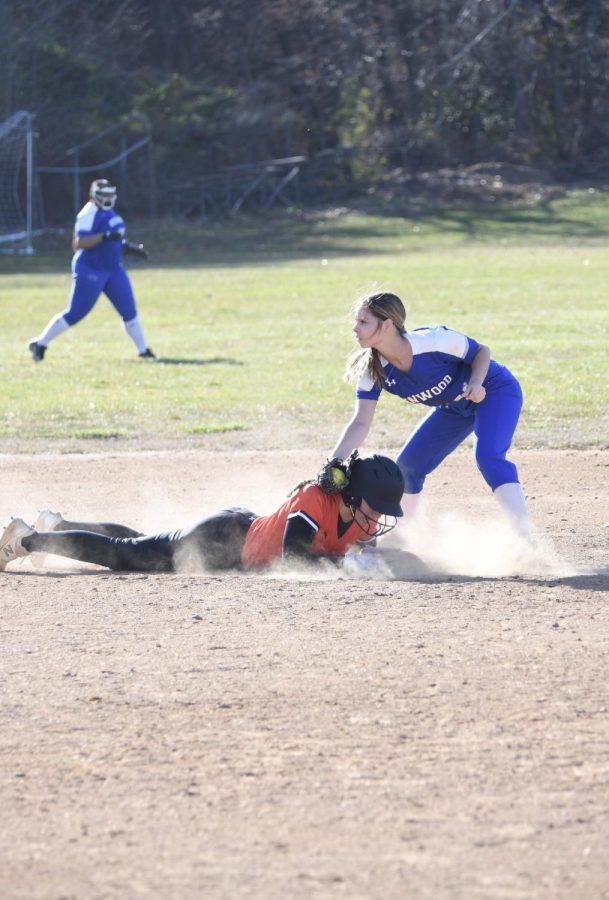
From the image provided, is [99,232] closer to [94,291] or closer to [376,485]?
[94,291]

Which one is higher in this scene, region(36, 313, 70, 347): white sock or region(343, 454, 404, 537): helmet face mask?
region(343, 454, 404, 537): helmet face mask

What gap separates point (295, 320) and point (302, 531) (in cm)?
1463

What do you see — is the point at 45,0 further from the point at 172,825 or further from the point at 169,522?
the point at 172,825

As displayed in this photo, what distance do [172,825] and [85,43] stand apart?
1660 inches

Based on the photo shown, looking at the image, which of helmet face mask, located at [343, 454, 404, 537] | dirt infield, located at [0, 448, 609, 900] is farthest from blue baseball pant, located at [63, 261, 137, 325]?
helmet face mask, located at [343, 454, 404, 537]

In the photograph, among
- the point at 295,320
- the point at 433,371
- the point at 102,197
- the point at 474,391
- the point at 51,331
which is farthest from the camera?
the point at 295,320

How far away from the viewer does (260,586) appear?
23.7 feet

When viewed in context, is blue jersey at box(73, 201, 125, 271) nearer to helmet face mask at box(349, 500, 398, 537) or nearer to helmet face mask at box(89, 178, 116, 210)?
helmet face mask at box(89, 178, 116, 210)

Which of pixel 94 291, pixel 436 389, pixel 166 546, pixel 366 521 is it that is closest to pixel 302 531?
pixel 366 521

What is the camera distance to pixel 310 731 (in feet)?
16.6

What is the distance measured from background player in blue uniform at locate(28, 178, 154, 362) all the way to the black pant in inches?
391

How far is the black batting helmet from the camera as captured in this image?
6902 mm

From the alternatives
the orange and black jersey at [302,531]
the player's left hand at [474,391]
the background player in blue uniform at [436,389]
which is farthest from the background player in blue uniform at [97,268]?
the player's left hand at [474,391]

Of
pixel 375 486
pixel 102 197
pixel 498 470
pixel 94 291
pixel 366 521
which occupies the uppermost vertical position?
pixel 102 197
